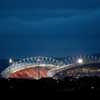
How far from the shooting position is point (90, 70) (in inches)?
3627

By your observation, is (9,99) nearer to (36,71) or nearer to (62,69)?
(62,69)

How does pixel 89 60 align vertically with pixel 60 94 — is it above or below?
above

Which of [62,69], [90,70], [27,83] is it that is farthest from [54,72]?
[27,83]

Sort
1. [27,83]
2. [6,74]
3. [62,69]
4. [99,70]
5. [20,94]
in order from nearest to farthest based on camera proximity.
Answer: [20,94]
[27,83]
[6,74]
[62,69]
[99,70]

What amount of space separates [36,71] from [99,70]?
78.7ft

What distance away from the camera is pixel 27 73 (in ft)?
282

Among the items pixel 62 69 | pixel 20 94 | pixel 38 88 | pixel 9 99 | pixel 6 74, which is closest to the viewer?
pixel 9 99

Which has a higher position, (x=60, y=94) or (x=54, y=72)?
(x=54, y=72)

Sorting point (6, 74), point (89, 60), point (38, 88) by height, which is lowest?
point (38, 88)

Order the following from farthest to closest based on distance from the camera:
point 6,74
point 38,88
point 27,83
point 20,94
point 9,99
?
1. point 6,74
2. point 27,83
3. point 38,88
4. point 20,94
5. point 9,99

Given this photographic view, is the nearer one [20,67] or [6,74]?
[6,74]

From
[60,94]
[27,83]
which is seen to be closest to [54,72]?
[27,83]

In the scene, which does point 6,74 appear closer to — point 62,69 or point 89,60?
point 62,69

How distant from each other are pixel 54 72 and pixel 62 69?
3196 millimetres
